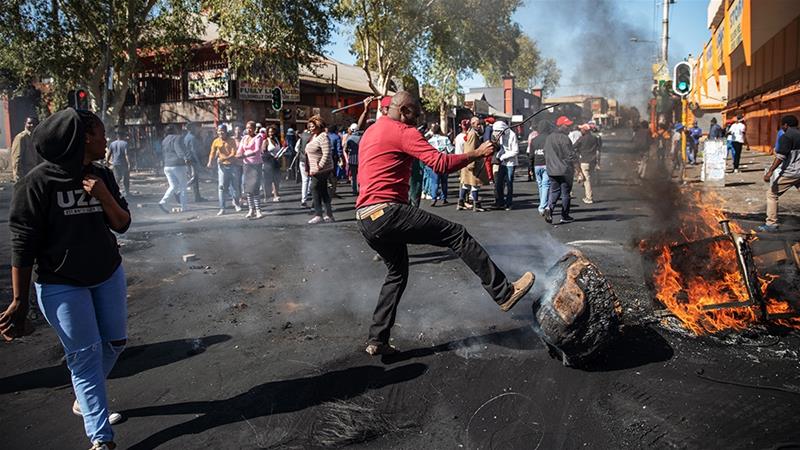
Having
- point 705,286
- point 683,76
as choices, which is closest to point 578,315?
point 705,286

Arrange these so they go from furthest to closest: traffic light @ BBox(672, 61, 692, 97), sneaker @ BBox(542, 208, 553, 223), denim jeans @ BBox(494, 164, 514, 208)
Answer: traffic light @ BBox(672, 61, 692, 97) → denim jeans @ BBox(494, 164, 514, 208) → sneaker @ BBox(542, 208, 553, 223)

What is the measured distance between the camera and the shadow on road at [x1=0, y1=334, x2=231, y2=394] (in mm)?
3873

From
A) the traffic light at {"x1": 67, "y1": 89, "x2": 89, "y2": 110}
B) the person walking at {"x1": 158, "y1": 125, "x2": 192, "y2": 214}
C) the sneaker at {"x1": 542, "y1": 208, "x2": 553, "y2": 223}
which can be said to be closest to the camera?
the sneaker at {"x1": 542, "y1": 208, "x2": 553, "y2": 223}

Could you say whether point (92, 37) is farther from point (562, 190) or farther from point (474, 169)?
point (562, 190)

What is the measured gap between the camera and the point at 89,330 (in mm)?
2824

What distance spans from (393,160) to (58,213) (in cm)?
209

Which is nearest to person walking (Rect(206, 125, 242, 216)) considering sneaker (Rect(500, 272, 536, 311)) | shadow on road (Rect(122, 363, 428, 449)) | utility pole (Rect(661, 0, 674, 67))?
shadow on road (Rect(122, 363, 428, 449))

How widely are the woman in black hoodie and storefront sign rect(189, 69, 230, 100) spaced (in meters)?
20.8

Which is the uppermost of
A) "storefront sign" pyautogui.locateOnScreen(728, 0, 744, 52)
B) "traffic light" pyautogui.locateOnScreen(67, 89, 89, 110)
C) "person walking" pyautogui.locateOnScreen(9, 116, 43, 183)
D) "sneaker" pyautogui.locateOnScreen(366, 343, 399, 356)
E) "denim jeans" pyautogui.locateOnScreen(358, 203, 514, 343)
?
"storefront sign" pyautogui.locateOnScreen(728, 0, 744, 52)

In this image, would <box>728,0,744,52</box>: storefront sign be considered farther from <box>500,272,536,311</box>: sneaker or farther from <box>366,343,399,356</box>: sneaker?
<box>366,343,399,356</box>: sneaker

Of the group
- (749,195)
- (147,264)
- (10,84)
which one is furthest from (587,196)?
(10,84)

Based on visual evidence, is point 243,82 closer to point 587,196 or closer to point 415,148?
point 587,196

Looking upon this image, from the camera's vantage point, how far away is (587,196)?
12.3 m

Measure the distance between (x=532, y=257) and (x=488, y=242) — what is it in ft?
3.82
